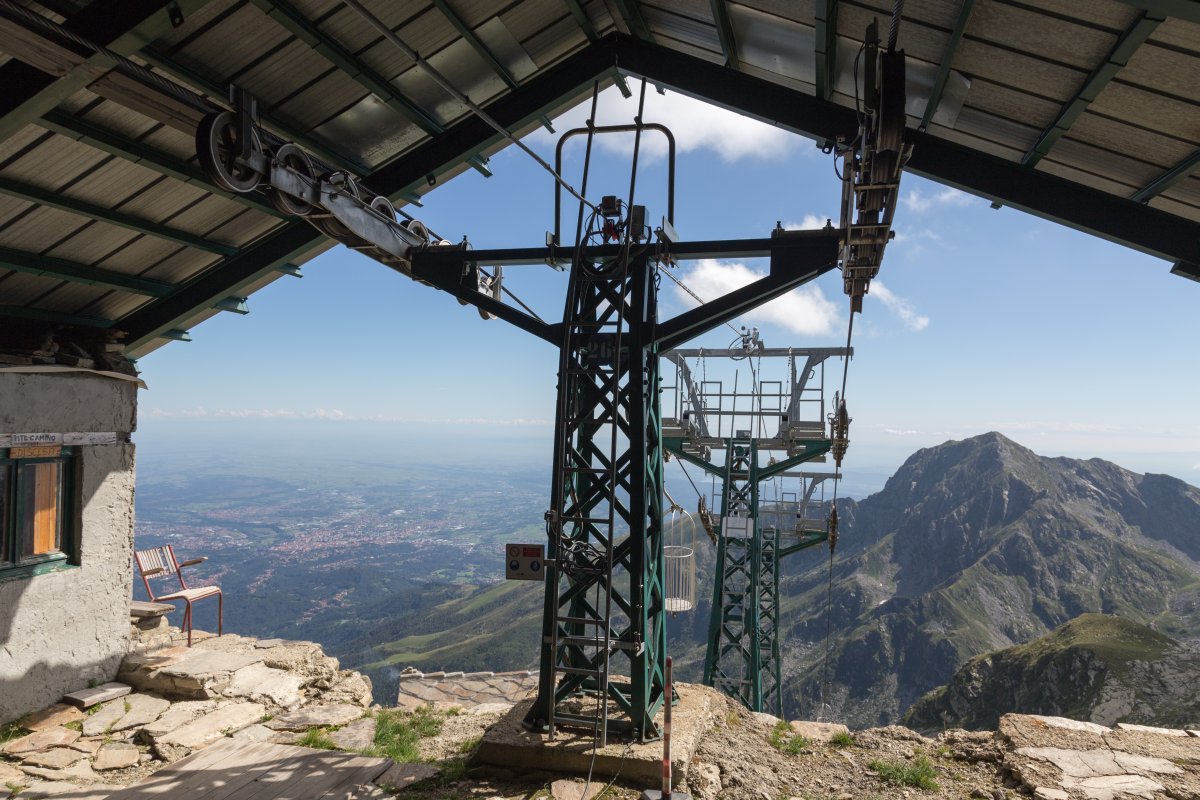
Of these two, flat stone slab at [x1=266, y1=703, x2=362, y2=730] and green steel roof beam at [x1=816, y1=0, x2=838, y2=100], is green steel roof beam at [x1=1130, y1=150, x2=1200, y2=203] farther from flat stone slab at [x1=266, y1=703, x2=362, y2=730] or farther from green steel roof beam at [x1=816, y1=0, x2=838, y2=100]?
flat stone slab at [x1=266, y1=703, x2=362, y2=730]

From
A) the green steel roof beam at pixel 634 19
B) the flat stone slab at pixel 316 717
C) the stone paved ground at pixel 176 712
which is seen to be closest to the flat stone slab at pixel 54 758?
the stone paved ground at pixel 176 712

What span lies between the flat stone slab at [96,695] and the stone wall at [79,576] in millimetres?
160

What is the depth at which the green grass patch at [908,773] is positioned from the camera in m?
6.70

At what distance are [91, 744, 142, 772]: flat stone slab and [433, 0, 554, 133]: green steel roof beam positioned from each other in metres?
9.39

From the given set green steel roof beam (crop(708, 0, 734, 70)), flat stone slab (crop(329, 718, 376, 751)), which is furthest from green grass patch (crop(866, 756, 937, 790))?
green steel roof beam (crop(708, 0, 734, 70))

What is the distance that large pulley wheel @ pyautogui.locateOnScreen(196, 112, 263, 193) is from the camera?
17.1 ft

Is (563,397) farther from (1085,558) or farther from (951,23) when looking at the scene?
(1085,558)

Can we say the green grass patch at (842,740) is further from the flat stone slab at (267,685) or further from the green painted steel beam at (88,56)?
the green painted steel beam at (88,56)

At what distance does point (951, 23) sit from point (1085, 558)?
198 m

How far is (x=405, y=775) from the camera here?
267 inches

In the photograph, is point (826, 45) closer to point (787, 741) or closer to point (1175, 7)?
point (1175, 7)

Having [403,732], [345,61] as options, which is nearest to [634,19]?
[345,61]

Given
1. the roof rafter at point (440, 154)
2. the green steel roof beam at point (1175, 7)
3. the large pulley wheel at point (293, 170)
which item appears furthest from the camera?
the roof rafter at point (440, 154)

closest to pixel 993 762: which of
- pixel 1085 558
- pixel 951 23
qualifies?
pixel 951 23
